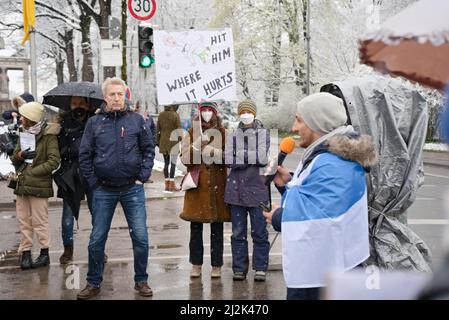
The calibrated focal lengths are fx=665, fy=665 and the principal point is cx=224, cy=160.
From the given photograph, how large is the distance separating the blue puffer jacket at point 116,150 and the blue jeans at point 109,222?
104mm

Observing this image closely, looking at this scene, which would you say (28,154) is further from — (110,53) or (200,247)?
(110,53)

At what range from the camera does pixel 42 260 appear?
6.81 metres

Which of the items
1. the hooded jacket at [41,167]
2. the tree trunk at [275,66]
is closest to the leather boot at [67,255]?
the hooded jacket at [41,167]

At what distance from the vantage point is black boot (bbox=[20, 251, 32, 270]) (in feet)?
22.0

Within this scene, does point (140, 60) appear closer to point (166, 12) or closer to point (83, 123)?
point (83, 123)

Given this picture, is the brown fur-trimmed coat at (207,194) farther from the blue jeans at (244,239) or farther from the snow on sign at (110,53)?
the snow on sign at (110,53)

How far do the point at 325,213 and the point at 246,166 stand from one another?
10.0ft

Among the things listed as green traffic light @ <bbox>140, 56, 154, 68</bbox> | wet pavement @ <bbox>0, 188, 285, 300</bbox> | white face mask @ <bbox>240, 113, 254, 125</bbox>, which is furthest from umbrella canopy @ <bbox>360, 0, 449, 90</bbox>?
green traffic light @ <bbox>140, 56, 154, 68</bbox>

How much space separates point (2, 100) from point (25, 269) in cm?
4375

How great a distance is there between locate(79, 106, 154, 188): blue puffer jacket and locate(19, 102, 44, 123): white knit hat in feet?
4.52

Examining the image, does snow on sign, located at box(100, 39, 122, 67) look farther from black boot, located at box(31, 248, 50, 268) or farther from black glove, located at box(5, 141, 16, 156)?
black boot, located at box(31, 248, 50, 268)

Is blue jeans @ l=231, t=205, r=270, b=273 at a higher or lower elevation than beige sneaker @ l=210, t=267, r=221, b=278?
higher

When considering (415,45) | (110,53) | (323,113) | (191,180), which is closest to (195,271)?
(191,180)
